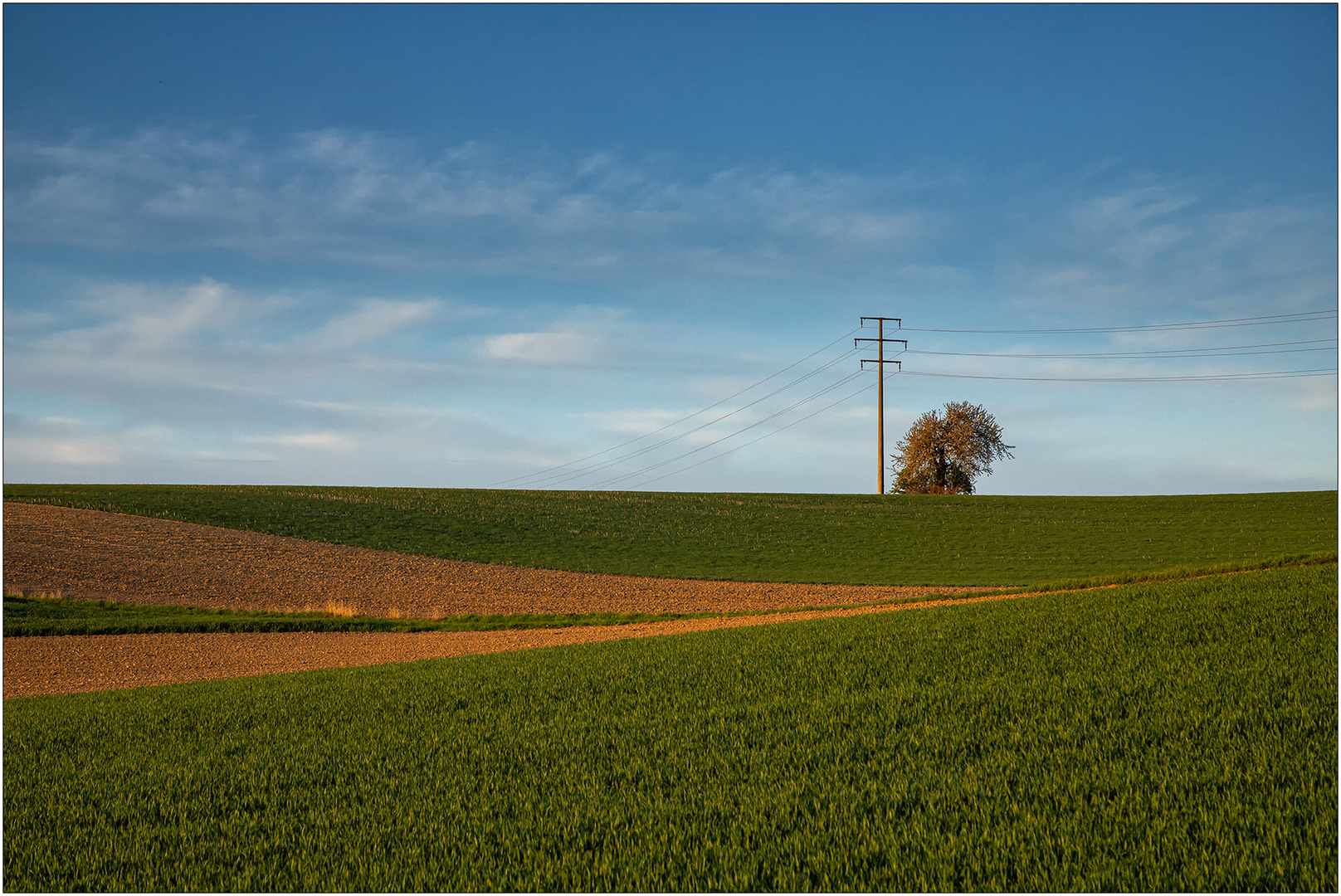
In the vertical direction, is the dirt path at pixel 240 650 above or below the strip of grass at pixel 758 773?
below

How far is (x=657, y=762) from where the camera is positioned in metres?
5.91

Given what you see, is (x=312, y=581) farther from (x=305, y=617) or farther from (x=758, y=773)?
(x=758, y=773)

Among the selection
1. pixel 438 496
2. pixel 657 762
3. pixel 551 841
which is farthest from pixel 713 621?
pixel 438 496

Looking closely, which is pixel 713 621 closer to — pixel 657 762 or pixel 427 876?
pixel 657 762

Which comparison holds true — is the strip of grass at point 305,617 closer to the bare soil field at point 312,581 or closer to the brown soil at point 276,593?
the brown soil at point 276,593

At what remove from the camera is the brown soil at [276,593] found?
1530 centimetres

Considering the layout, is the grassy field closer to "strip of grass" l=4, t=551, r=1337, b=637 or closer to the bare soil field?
the bare soil field

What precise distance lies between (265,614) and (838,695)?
17945 millimetres

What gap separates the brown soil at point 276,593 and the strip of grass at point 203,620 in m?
0.60

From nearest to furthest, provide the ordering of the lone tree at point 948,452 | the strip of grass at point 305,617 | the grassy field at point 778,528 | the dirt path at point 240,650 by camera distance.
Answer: the dirt path at point 240,650 → the strip of grass at point 305,617 → the grassy field at point 778,528 → the lone tree at point 948,452

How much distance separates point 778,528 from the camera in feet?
129

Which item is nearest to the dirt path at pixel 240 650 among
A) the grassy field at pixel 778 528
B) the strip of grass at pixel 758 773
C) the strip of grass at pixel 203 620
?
the strip of grass at pixel 203 620

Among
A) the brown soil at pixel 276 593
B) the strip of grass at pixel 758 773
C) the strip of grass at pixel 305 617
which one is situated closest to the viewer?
the strip of grass at pixel 758 773

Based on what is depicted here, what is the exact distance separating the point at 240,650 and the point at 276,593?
326 inches
